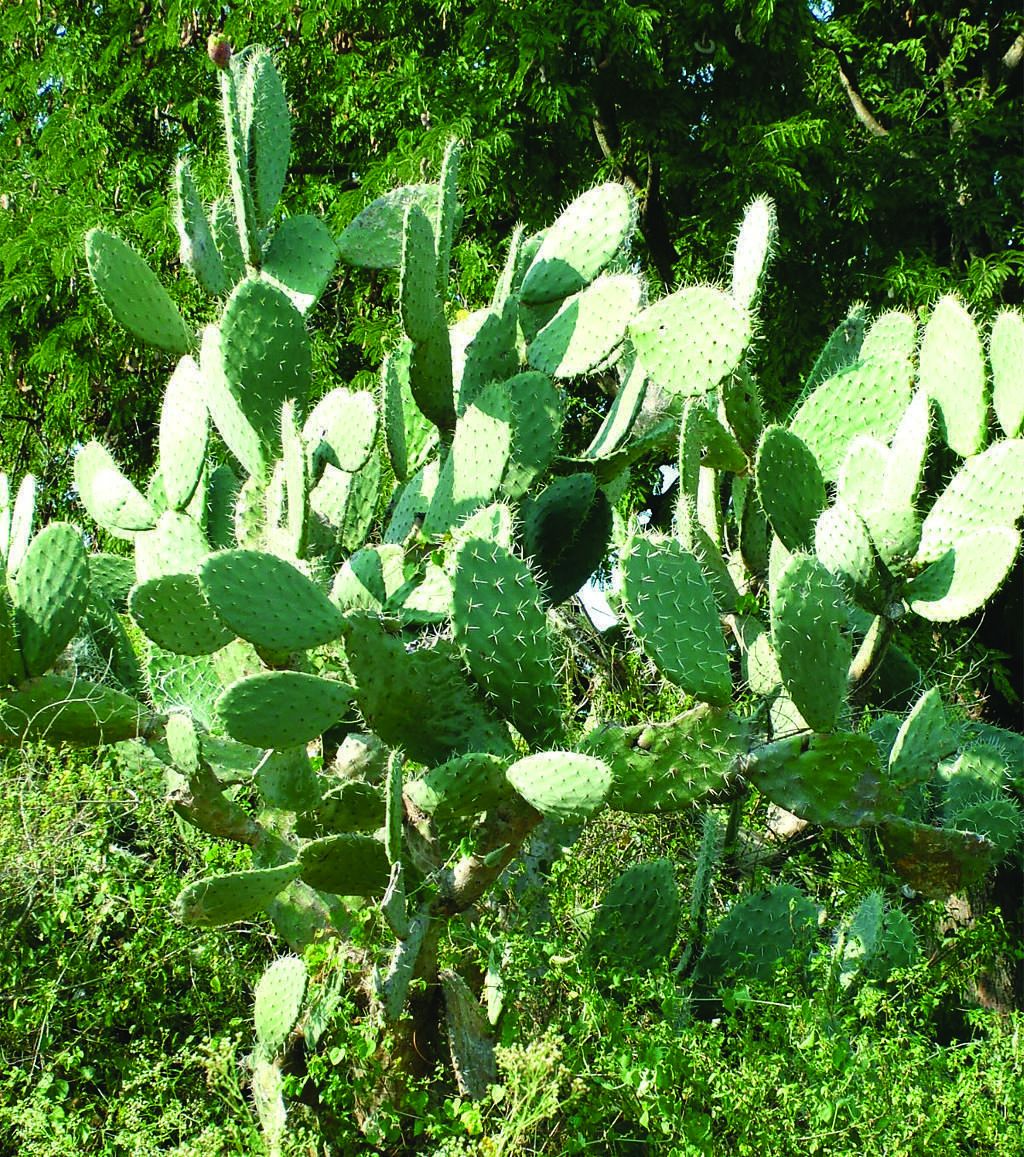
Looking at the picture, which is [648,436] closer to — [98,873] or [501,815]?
[501,815]

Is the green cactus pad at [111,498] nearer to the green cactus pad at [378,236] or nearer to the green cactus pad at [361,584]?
the green cactus pad at [361,584]

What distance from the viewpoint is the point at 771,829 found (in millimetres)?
3514

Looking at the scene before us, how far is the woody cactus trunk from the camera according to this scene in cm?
223

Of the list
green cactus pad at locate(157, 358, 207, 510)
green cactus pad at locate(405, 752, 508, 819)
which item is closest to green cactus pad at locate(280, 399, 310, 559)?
green cactus pad at locate(157, 358, 207, 510)

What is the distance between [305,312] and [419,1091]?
60.8 inches

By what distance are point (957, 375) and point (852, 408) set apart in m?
0.23

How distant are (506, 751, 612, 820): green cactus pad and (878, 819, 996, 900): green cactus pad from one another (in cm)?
76

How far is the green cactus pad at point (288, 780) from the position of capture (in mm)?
2404

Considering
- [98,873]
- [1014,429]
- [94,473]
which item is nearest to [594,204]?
[1014,429]

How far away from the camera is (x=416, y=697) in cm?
228

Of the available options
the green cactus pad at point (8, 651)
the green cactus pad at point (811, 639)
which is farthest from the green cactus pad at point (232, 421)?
the green cactus pad at point (811, 639)

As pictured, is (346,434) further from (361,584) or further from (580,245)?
(580,245)

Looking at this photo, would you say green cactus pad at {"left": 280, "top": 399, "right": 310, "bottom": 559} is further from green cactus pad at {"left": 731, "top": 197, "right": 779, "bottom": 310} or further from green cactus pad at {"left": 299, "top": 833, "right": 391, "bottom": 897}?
green cactus pad at {"left": 731, "top": 197, "right": 779, "bottom": 310}

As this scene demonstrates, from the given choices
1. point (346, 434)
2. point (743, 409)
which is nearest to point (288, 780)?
point (346, 434)
